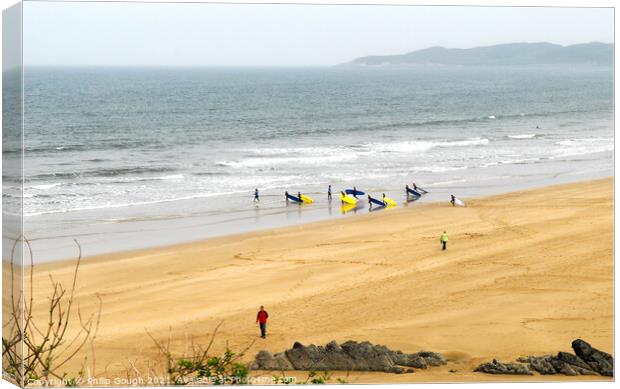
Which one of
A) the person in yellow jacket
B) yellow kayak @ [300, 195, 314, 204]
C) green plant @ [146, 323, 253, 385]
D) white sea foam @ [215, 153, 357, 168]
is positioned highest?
white sea foam @ [215, 153, 357, 168]

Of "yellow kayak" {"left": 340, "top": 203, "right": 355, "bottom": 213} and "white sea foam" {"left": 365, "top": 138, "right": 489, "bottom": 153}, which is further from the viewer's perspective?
"yellow kayak" {"left": 340, "top": 203, "right": 355, "bottom": 213}

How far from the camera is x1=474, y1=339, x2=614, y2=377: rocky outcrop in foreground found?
1532 cm

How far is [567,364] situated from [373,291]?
13.1ft

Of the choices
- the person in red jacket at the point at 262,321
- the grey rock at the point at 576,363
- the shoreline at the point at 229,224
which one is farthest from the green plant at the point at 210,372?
the shoreline at the point at 229,224

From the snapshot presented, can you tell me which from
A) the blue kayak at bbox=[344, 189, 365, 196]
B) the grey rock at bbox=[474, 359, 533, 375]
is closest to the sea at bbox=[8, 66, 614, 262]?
the blue kayak at bbox=[344, 189, 365, 196]

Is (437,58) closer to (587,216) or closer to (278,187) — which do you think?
(278,187)

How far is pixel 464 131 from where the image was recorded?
26906 mm

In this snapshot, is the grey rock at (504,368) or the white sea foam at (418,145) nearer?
the grey rock at (504,368)

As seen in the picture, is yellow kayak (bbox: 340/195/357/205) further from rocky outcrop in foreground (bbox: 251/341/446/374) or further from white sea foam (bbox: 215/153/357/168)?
rocky outcrop in foreground (bbox: 251/341/446/374)

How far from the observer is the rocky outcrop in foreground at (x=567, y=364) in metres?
15.3

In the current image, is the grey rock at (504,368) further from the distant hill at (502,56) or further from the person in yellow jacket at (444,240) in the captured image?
the person in yellow jacket at (444,240)

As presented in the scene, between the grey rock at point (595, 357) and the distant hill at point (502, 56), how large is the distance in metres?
4.66

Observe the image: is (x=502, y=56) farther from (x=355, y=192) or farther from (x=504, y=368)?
(x=355, y=192)

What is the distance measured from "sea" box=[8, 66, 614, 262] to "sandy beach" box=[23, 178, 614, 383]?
162cm
